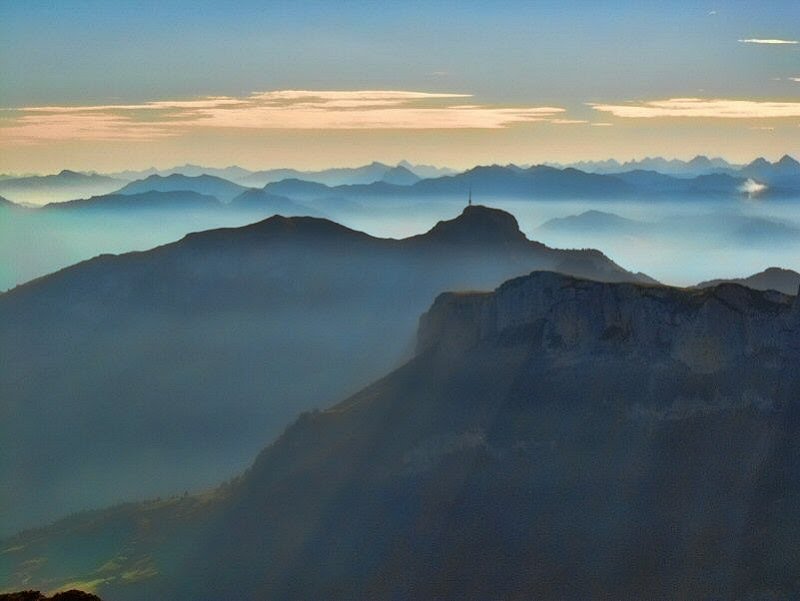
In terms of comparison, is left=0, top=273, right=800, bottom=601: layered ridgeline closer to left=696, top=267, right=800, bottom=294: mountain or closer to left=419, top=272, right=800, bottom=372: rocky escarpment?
left=419, top=272, right=800, bottom=372: rocky escarpment

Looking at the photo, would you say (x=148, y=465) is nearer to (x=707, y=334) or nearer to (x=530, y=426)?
(x=530, y=426)

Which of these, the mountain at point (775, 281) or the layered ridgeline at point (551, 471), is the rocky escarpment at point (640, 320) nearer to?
the layered ridgeline at point (551, 471)

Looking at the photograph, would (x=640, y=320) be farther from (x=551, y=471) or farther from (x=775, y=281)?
(x=775, y=281)

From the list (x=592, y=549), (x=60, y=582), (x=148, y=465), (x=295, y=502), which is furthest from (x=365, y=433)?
(x=148, y=465)

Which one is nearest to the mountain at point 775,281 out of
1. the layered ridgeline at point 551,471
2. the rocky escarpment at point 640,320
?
the rocky escarpment at point 640,320

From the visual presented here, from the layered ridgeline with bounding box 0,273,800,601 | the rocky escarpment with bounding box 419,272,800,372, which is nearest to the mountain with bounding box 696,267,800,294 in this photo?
the rocky escarpment with bounding box 419,272,800,372
